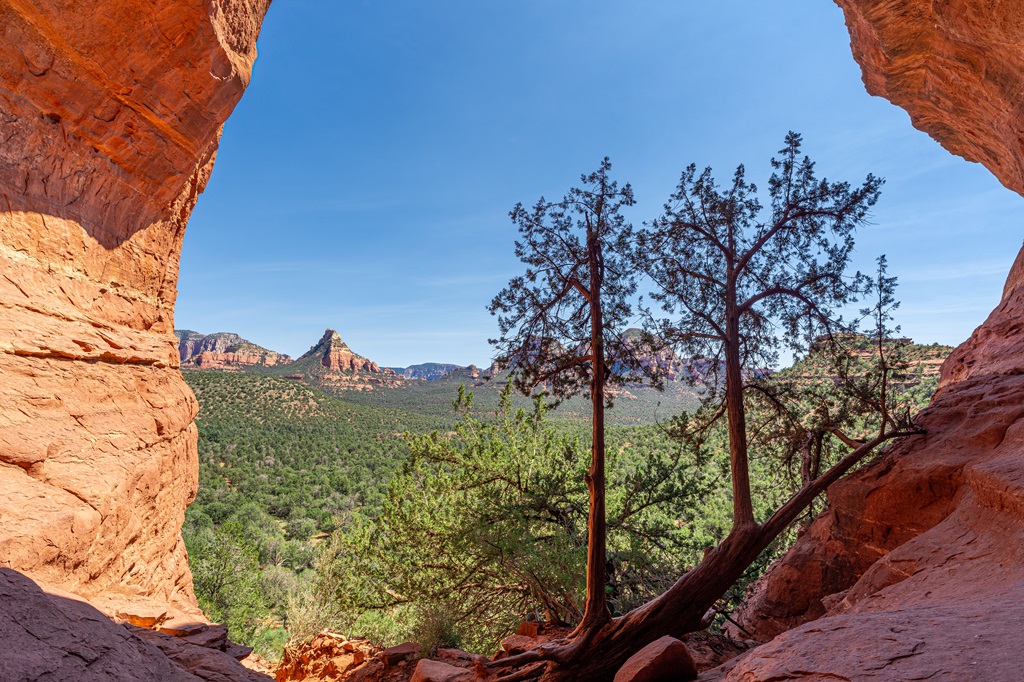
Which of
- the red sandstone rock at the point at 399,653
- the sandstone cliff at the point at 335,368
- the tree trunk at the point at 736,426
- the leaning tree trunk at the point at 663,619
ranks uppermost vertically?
the sandstone cliff at the point at 335,368

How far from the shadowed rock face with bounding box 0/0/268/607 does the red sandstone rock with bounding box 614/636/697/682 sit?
5874 millimetres

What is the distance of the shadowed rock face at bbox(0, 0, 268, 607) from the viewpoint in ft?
15.2

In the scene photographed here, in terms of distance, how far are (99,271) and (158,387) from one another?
1853 millimetres

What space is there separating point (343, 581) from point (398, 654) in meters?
2.94

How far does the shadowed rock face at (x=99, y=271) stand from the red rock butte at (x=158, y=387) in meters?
0.02

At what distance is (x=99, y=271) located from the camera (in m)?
6.11

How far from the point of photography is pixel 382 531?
1012 centimetres

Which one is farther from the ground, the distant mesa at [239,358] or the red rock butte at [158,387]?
the distant mesa at [239,358]

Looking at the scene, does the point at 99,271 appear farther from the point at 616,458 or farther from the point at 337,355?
the point at 337,355

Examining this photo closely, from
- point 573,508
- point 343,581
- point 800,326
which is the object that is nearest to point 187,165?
point 343,581

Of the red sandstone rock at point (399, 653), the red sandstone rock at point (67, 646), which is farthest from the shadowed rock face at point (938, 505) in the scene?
the red sandstone rock at point (399, 653)

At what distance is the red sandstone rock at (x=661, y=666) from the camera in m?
4.32

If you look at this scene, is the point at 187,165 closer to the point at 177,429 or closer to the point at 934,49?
the point at 177,429

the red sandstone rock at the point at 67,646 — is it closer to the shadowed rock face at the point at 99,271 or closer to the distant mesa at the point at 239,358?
the shadowed rock face at the point at 99,271
